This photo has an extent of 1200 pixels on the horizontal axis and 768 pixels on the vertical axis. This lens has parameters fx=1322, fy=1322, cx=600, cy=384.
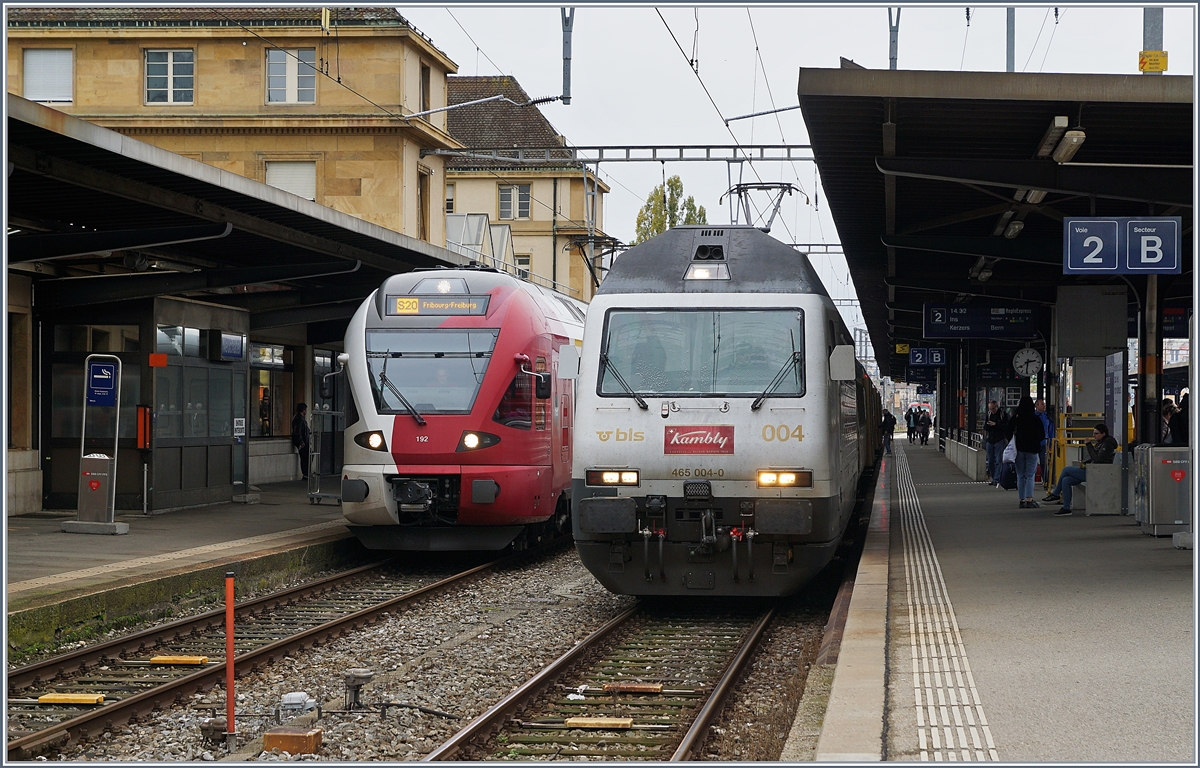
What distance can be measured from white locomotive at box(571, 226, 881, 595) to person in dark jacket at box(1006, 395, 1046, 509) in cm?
916

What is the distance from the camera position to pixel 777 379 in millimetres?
10953

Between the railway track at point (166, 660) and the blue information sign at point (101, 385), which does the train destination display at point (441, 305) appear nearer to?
the railway track at point (166, 660)

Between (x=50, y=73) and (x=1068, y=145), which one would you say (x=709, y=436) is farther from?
(x=50, y=73)

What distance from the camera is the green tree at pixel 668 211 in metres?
59.2

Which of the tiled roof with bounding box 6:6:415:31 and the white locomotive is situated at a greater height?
the tiled roof with bounding box 6:6:415:31

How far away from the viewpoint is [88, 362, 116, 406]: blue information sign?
52.9 feet

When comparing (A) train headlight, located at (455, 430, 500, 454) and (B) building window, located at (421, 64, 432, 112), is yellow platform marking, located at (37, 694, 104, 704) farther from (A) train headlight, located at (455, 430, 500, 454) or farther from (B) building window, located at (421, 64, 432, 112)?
(B) building window, located at (421, 64, 432, 112)

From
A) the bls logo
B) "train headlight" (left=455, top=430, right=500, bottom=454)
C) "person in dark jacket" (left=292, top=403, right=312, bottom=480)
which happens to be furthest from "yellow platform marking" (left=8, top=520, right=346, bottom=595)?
"person in dark jacket" (left=292, top=403, right=312, bottom=480)

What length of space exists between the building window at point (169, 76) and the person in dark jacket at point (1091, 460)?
26566 mm

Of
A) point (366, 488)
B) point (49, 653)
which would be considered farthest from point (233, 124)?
point (49, 653)

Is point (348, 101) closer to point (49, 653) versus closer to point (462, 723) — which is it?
point (49, 653)

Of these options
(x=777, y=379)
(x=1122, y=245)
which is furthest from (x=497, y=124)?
(x=777, y=379)

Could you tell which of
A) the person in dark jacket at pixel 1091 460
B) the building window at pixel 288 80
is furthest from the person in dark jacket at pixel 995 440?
the building window at pixel 288 80

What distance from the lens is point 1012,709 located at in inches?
261
